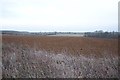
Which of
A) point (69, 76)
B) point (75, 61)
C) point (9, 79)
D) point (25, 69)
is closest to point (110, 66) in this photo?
point (75, 61)

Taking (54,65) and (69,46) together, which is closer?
(54,65)

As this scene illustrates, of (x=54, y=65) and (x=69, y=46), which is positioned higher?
(x=69, y=46)

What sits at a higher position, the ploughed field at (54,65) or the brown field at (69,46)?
the brown field at (69,46)

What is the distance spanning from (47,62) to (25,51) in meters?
2.10

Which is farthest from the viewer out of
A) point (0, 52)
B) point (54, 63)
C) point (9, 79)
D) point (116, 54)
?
point (116, 54)

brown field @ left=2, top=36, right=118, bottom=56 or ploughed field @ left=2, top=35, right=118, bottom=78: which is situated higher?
brown field @ left=2, top=36, right=118, bottom=56

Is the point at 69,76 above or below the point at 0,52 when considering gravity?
below

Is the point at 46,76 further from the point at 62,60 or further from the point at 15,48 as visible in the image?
the point at 15,48

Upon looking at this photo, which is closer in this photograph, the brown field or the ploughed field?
the ploughed field

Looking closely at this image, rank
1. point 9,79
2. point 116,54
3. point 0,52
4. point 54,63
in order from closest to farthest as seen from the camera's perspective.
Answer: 1. point 9,79
2. point 54,63
3. point 0,52
4. point 116,54

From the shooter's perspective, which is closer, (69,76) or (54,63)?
(69,76)

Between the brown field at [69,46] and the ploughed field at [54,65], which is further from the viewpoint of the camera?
the brown field at [69,46]

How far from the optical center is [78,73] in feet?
37.2

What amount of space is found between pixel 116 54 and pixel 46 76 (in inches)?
222
